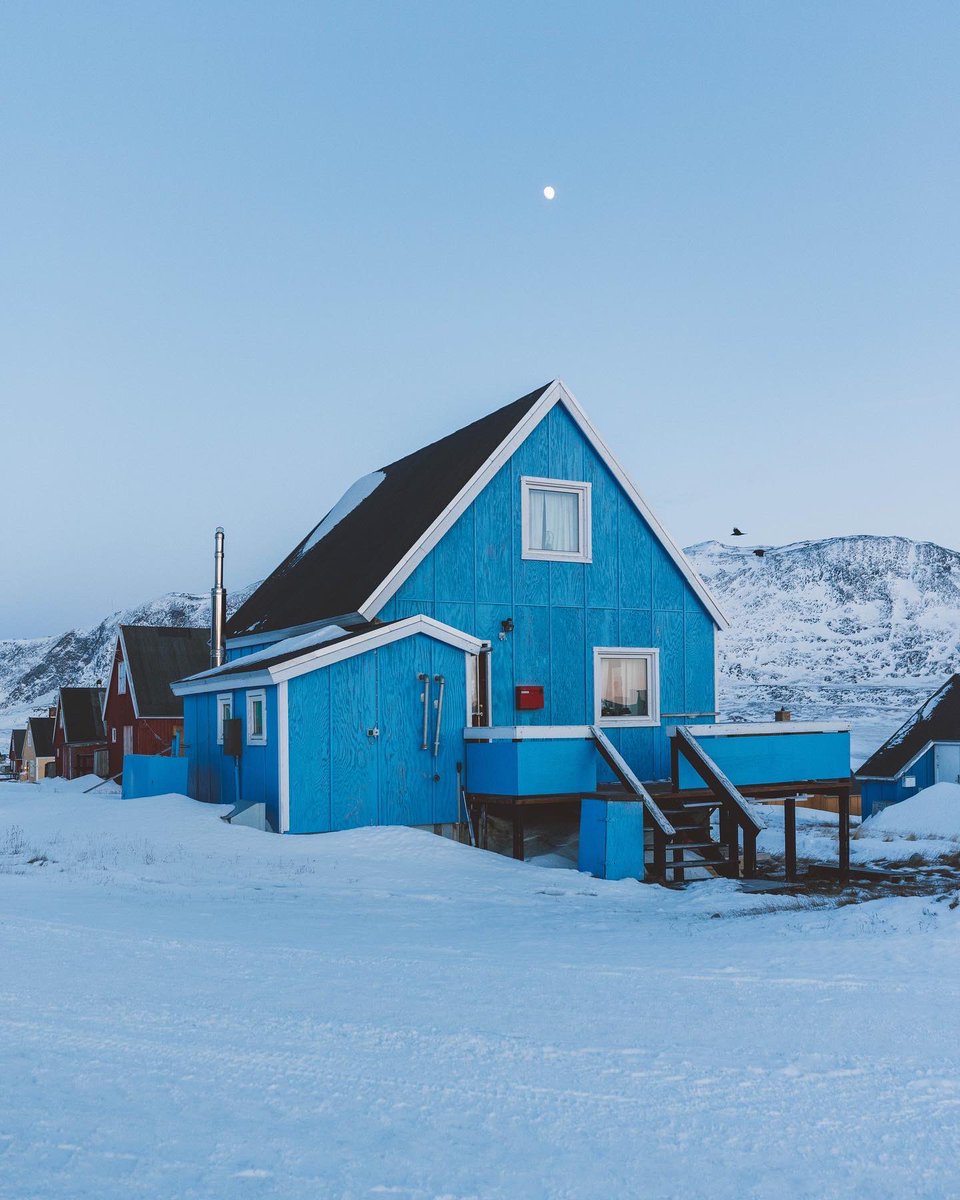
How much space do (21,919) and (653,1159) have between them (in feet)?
23.2

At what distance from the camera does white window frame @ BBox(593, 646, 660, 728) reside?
2258 cm

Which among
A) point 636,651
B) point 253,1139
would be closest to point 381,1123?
point 253,1139

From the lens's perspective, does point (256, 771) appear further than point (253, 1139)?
Yes

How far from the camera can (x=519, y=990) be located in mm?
7941

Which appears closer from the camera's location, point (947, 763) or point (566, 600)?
point (566, 600)

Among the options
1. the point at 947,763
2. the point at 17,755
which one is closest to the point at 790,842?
the point at 947,763

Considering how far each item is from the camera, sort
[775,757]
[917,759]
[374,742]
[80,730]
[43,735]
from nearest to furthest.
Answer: [374,742] < [775,757] < [917,759] < [80,730] < [43,735]

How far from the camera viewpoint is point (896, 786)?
50000 mm

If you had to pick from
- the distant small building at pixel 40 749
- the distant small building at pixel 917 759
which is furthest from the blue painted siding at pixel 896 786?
the distant small building at pixel 40 749

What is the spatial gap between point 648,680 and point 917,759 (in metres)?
30.6

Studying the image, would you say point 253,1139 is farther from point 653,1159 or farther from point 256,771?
point 256,771

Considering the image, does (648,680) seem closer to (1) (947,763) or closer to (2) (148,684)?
(2) (148,684)

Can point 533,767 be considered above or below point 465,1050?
above

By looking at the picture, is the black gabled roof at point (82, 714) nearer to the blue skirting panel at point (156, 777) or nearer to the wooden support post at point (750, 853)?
the blue skirting panel at point (156, 777)
